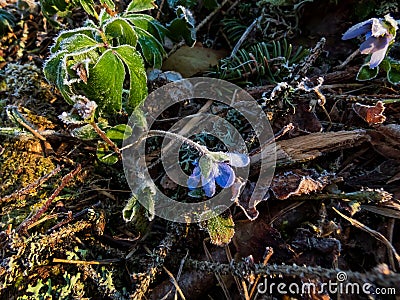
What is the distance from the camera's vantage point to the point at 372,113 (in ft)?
4.83

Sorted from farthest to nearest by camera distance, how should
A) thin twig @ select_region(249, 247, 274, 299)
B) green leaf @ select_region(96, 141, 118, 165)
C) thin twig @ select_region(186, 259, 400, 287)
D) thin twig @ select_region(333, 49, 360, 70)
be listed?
1. thin twig @ select_region(333, 49, 360, 70)
2. green leaf @ select_region(96, 141, 118, 165)
3. thin twig @ select_region(249, 247, 274, 299)
4. thin twig @ select_region(186, 259, 400, 287)

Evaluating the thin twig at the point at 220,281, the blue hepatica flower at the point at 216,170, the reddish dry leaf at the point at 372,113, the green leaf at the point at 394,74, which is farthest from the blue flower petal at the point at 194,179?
the green leaf at the point at 394,74

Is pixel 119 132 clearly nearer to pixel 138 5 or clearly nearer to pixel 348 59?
pixel 138 5

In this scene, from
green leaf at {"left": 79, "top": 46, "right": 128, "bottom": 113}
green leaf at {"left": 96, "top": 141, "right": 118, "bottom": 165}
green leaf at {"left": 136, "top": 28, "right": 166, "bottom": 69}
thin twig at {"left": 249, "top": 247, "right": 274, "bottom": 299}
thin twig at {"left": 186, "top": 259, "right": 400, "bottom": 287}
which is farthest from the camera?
green leaf at {"left": 136, "top": 28, "right": 166, "bottom": 69}

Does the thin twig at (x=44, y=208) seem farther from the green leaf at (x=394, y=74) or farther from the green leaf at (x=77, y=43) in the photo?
the green leaf at (x=394, y=74)

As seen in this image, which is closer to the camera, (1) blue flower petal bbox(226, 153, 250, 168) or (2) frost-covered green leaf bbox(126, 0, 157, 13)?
(1) blue flower petal bbox(226, 153, 250, 168)

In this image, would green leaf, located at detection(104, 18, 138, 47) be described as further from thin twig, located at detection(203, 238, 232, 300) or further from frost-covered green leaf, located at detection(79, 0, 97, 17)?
thin twig, located at detection(203, 238, 232, 300)

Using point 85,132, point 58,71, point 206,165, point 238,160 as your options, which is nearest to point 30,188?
point 85,132

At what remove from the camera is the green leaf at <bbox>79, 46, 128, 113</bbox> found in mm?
1379

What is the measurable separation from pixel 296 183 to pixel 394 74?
24.3 inches

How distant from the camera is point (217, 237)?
4.34 feet

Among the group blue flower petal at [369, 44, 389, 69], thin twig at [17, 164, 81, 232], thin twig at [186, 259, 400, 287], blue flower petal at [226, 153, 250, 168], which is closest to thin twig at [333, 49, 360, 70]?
blue flower petal at [369, 44, 389, 69]

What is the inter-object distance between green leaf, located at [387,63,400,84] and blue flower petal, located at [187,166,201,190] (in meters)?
0.84

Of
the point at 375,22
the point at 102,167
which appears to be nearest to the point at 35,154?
the point at 102,167
